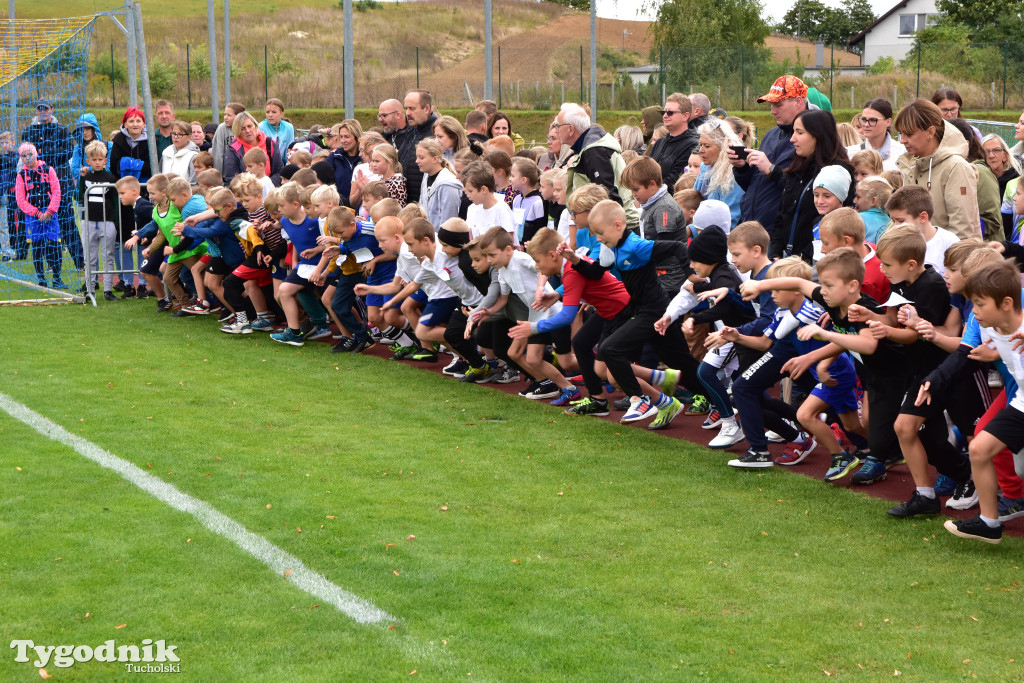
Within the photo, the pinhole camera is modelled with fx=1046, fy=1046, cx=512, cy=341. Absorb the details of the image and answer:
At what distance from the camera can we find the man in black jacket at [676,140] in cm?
1018

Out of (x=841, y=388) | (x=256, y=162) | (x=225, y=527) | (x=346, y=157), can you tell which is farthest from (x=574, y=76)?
(x=225, y=527)

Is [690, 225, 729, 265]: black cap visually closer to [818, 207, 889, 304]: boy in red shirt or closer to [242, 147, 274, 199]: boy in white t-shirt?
[818, 207, 889, 304]: boy in red shirt

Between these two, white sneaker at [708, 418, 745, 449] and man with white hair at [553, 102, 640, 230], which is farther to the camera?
man with white hair at [553, 102, 640, 230]

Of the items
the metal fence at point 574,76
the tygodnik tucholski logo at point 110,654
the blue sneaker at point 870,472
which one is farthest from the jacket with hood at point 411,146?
the metal fence at point 574,76

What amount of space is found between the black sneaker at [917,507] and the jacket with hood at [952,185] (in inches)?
84.6

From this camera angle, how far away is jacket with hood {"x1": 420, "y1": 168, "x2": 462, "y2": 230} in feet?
33.4

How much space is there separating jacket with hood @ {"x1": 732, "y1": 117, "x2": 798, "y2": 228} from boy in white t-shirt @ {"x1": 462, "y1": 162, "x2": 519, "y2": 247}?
2.05m

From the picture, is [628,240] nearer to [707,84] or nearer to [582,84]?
[707,84]

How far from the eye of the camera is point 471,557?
5.16 meters

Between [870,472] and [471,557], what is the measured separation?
2653 mm

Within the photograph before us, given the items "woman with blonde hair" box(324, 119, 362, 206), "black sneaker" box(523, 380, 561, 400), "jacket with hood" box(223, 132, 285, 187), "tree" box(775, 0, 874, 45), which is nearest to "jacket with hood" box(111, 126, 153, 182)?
"jacket with hood" box(223, 132, 285, 187)

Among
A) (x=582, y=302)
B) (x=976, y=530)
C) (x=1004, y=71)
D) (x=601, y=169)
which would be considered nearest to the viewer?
(x=976, y=530)

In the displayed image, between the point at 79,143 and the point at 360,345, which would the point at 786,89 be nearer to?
the point at 360,345

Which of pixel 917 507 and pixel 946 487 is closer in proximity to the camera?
pixel 917 507
